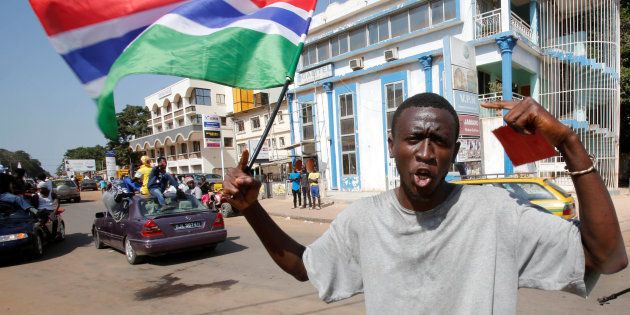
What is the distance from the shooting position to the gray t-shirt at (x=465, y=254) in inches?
50.8

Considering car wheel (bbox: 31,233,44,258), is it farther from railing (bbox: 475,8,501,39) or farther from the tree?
the tree

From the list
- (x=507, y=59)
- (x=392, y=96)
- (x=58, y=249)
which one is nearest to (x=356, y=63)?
(x=392, y=96)

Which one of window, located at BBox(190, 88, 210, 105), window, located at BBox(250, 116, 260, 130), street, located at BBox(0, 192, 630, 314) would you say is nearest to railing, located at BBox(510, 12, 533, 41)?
street, located at BBox(0, 192, 630, 314)

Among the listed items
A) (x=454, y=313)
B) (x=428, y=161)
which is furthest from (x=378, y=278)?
(x=428, y=161)

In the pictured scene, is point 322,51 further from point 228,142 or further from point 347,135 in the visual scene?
point 228,142

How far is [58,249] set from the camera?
31.8 ft

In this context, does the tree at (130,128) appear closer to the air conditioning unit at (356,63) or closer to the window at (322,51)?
the window at (322,51)

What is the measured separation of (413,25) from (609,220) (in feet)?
61.7

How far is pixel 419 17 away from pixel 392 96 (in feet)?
12.9

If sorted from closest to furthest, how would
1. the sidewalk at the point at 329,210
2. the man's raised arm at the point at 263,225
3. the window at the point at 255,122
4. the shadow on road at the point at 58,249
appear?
the man's raised arm at the point at 263,225 < the shadow on road at the point at 58,249 < the sidewalk at the point at 329,210 < the window at the point at 255,122

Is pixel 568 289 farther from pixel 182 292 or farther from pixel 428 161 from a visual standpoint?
pixel 182 292

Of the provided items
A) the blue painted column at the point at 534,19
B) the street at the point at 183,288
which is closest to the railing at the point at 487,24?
the blue painted column at the point at 534,19

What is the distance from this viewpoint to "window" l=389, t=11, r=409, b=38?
733 inches

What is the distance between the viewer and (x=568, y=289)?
1308 mm
